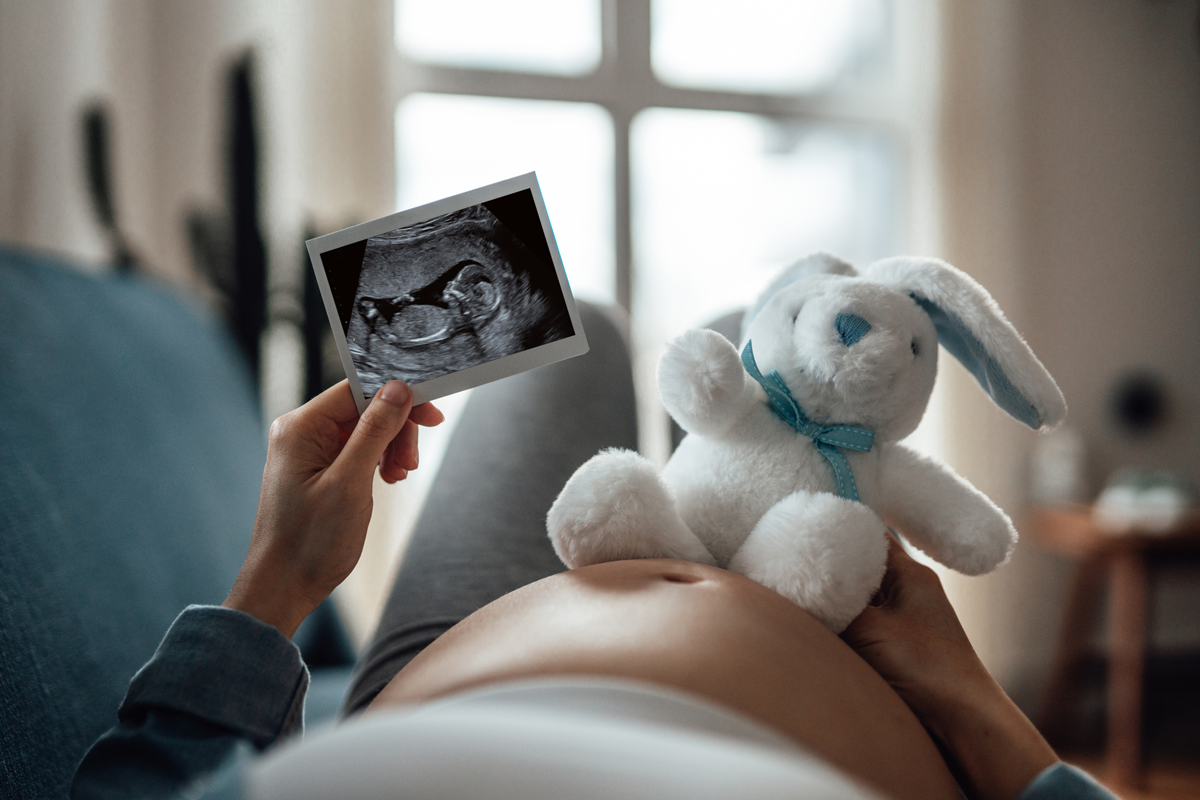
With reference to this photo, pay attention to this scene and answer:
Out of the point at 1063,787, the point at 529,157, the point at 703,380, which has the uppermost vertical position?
the point at 529,157

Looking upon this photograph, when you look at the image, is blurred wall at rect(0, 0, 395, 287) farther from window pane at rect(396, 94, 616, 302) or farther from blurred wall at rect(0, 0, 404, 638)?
window pane at rect(396, 94, 616, 302)

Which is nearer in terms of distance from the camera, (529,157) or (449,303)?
(449,303)

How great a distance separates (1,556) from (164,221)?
178cm

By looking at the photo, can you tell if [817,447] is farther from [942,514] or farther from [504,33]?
[504,33]

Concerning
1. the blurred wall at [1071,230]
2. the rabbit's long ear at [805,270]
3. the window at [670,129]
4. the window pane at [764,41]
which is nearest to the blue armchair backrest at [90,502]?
the rabbit's long ear at [805,270]

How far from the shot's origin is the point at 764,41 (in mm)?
2664

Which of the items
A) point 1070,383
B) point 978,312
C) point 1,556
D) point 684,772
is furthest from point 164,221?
point 1070,383

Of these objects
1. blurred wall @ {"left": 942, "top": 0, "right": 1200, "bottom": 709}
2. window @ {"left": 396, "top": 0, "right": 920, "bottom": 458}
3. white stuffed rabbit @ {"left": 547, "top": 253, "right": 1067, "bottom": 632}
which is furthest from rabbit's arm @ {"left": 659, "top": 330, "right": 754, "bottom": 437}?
blurred wall @ {"left": 942, "top": 0, "right": 1200, "bottom": 709}

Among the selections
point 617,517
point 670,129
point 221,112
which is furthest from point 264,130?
point 617,517

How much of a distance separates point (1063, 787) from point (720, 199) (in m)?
2.41

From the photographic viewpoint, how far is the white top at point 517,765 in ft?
0.74

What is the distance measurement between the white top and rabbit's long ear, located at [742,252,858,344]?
0.46m

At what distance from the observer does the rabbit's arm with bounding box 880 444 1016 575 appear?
56 centimetres

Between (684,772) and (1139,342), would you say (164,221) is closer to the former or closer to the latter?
(684,772)
